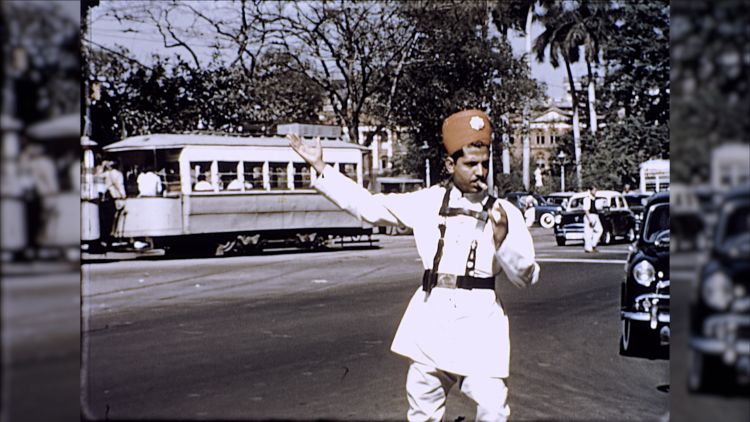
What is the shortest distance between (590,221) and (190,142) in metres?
2.08

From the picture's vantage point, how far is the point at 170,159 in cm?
485

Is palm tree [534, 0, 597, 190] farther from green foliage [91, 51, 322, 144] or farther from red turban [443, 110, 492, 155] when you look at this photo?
red turban [443, 110, 492, 155]

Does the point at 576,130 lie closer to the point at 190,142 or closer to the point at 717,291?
the point at 717,291

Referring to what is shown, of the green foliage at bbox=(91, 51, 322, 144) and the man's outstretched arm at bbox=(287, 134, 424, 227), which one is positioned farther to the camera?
the green foliage at bbox=(91, 51, 322, 144)

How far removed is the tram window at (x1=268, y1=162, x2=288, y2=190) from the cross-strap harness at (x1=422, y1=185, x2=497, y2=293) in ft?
6.24

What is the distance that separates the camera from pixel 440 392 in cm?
327

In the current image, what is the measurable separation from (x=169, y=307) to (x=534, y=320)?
6.54 feet

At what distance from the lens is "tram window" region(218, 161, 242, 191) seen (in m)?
5.09

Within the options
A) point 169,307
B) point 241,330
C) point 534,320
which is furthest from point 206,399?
point 534,320

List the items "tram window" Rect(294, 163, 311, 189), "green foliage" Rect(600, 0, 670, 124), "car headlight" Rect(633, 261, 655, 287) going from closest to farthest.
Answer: "green foliage" Rect(600, 0, 670, 124), "tram window" Rect(294, 163, 311, 189), "car headlight" Rect(633, 261, 655, 287)

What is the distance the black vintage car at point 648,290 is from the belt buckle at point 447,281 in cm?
170

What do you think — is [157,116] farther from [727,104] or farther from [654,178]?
[727,104]

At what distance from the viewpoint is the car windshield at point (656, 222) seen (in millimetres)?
4785

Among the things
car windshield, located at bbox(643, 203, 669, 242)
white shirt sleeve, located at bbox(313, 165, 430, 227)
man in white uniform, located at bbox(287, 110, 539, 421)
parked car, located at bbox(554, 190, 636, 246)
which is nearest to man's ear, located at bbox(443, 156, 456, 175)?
man in white uniform, located at bbox(287, 110, 539, 421)
